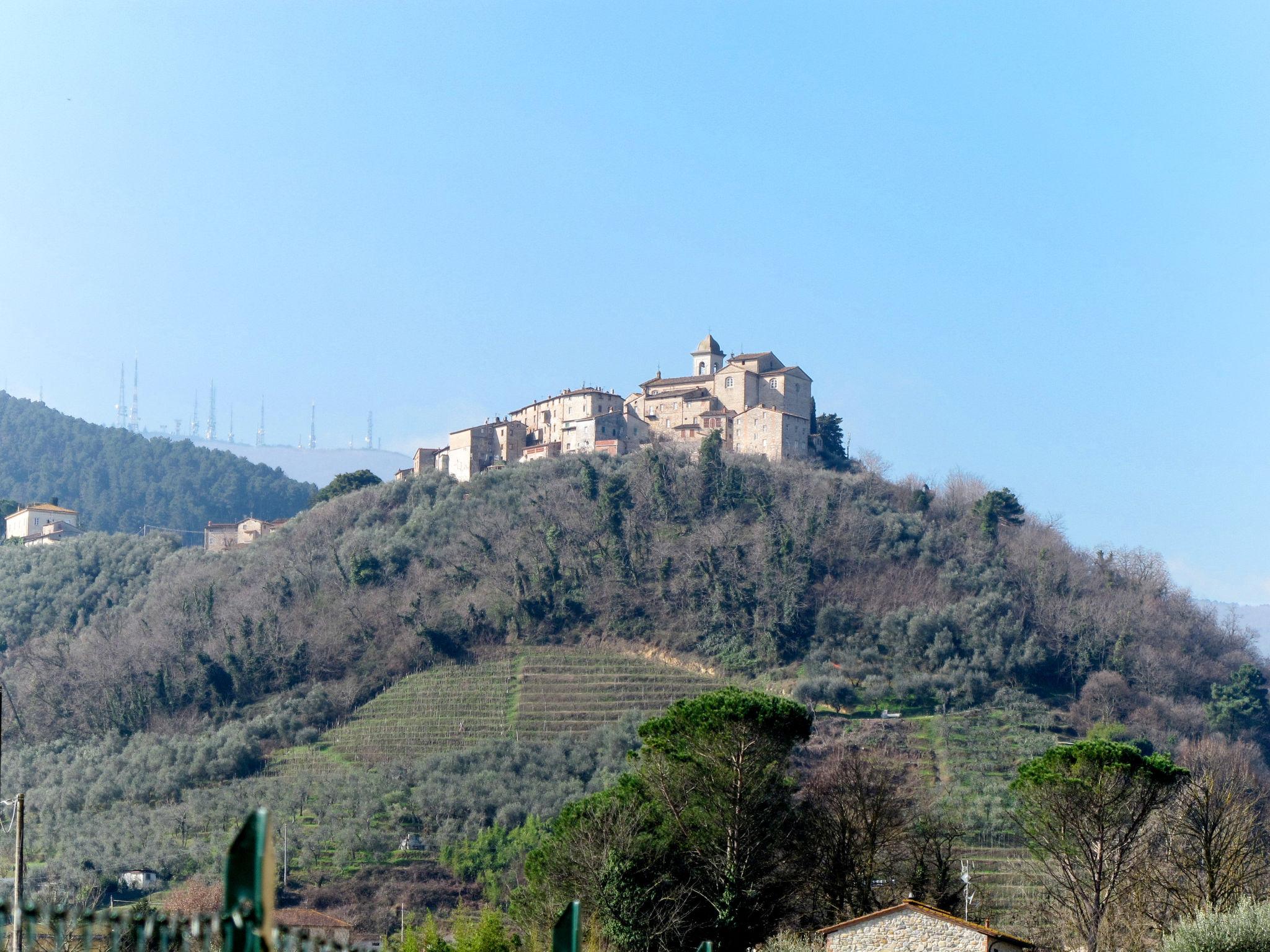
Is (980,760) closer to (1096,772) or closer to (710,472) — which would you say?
(710,472)

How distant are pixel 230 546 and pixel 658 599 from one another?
33135 mm

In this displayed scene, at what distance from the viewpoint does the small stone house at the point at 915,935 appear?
84.8 feet

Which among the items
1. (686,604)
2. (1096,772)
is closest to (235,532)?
(686,604)

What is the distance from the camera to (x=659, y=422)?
323ft

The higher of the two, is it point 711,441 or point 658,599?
point 711,441

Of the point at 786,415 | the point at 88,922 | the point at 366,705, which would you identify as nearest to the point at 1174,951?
the point at 88,922

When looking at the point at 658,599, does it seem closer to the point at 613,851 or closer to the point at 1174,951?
the point at 613,851

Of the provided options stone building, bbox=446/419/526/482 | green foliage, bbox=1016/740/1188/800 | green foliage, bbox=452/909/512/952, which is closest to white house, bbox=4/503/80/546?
stone building, bbox=446/419/526/482

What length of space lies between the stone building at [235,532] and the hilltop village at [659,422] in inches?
410

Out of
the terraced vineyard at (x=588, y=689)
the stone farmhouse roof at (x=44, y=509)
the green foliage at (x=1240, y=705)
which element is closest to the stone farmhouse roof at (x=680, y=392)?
the terraced vineyard at (x=588, y=689)

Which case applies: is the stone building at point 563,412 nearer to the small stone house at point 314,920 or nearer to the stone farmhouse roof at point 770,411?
the stone farmhouse roof at point 770,411

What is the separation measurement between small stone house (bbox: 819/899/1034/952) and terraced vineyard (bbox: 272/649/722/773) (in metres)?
41.2

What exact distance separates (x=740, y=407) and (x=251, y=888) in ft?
308

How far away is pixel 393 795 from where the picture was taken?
197ft
